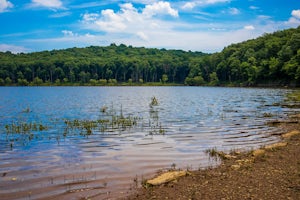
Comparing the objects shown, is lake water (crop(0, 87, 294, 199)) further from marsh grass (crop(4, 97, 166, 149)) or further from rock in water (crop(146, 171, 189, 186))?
rock in water (crop(146, 171, 189, 186))

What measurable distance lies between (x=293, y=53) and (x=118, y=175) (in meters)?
133

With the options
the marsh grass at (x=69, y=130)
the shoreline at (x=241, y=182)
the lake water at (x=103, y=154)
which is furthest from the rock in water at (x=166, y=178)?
the marsh grass at (x=69, y=130)

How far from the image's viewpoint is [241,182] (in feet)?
33.0

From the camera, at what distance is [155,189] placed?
9.98 metres

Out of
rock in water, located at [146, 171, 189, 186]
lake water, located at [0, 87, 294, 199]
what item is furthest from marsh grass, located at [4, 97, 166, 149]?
rock in water, located at [146, 171, 189, 186]

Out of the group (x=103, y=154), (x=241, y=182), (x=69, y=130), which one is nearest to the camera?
(x=241, y=182)

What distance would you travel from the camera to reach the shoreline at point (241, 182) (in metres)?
8.99

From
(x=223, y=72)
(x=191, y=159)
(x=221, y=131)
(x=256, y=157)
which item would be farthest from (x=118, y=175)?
(x=223, y=72)

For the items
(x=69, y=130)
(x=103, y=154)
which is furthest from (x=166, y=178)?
(x=69, y=130)

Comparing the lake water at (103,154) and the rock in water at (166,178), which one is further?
the lake water at (103,154)

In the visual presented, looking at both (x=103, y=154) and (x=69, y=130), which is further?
(x=69, y=130)

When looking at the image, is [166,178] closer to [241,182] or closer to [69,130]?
[241,182]

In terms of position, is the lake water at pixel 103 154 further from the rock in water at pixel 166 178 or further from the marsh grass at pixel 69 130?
the rock in water at pixel 166 178

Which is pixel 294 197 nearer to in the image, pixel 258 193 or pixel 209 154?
pixel 258 193
